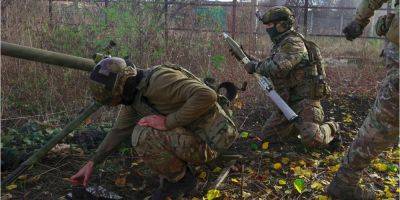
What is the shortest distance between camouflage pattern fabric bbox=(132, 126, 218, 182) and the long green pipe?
554mm

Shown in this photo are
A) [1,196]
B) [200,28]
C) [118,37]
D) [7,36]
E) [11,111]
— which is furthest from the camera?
[200,28]

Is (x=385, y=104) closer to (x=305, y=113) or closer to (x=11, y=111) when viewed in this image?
(x=305, y=113)

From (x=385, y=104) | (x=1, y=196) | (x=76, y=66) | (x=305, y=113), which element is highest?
(x=76, y=66)

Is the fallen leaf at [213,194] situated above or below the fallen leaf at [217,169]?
below

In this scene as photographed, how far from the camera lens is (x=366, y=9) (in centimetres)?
325

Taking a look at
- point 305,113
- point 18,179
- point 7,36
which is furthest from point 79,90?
point 305,113

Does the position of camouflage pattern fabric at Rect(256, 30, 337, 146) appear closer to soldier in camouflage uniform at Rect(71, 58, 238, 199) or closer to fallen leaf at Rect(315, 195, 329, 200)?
fallen leaf at Rect(315, 195, 329, 200)

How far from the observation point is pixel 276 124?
453 cm

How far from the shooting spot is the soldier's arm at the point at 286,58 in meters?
4.13

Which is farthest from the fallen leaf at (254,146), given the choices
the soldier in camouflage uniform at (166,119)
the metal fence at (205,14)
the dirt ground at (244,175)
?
the metal fence at (205,14)

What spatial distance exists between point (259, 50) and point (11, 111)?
4.28m

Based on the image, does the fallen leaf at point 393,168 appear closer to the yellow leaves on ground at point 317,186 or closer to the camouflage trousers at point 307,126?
the camouflage trousers at point 307,126

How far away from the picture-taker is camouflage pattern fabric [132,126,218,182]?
3012 millimetres

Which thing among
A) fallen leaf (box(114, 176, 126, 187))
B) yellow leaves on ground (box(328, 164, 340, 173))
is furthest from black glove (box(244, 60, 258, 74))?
fallen leaf (box(114, 176, 126, 187))
